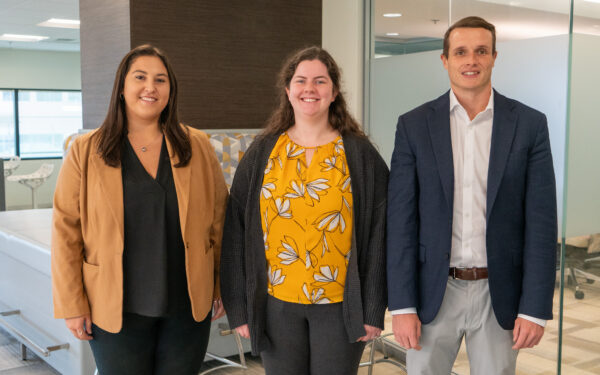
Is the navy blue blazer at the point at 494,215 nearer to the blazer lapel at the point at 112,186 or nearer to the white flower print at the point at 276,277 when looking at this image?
the white flower print at the point at 276,277

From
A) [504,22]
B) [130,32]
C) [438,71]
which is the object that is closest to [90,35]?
[130,32]

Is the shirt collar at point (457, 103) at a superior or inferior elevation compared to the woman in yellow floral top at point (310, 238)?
superior

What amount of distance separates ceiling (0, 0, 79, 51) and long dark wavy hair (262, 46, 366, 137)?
640 centimetres

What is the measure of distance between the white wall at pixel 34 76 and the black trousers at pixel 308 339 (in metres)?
11.6

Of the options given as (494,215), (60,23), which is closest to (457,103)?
(494,215)

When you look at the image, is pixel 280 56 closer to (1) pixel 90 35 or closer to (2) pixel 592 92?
(1) pixel 90 35

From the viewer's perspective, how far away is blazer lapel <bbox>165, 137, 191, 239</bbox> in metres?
1.96

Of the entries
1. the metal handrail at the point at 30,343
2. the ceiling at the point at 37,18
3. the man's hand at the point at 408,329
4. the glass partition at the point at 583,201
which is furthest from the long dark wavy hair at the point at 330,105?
the ceiling at the point at 37,18

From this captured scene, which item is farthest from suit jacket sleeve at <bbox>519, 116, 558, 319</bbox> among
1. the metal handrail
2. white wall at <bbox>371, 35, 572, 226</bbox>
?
the metal handrail

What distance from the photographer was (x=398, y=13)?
3795 millimetres

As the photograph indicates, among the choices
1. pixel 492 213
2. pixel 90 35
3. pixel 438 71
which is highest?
pixel 90 35

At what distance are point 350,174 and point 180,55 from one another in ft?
7.03

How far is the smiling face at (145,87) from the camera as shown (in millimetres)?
1977

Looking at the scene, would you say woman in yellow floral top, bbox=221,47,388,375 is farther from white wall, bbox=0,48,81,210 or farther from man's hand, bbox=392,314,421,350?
white wall, bbox=0,48,81,210
